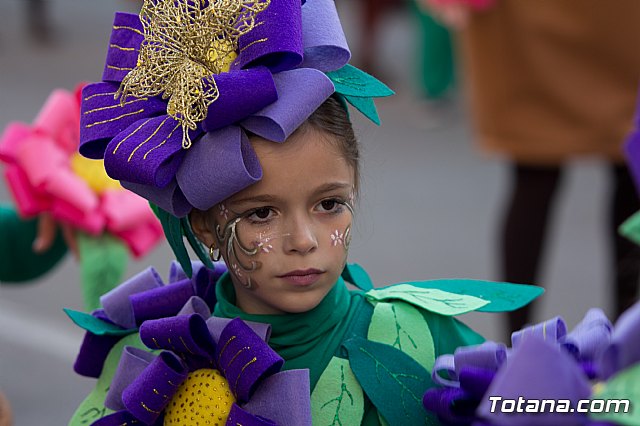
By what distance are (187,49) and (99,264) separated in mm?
908

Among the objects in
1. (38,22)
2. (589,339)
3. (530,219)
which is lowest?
(38,22)

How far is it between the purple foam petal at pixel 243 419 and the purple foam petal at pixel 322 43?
55 centimetres

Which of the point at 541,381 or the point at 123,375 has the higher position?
the point at 541,381

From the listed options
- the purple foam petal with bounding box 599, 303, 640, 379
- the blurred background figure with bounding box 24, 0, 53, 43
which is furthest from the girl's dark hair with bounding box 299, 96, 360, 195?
the blurred background figure with bounding box 24, 0, 53, 43

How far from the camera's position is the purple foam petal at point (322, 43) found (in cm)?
181

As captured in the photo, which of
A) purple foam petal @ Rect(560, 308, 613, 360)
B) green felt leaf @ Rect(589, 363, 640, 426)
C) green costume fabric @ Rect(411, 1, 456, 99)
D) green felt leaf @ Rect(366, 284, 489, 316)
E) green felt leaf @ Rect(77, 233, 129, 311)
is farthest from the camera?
green costume fabric @ Rect(411, 1, 456, 99)

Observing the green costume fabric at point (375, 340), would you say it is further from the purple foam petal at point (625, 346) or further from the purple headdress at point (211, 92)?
the purple foam petal at point (625, 346)

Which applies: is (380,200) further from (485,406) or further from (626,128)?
(485,406)

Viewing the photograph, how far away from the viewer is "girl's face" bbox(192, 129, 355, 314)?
1762mm

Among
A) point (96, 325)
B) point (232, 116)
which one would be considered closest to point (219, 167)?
point (232, 116)

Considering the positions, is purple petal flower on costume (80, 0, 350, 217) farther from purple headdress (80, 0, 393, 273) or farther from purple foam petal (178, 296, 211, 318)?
Result: purple foam petal (178, 296, 211, 318)

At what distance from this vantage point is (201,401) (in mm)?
1836

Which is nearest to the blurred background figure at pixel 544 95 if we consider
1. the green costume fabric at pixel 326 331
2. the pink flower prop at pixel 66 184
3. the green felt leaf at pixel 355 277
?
the pink flower prop at pixel 66 184

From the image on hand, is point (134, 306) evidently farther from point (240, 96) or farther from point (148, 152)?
point (240, 96)
